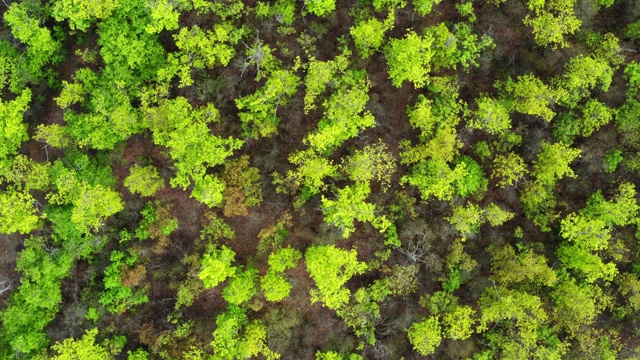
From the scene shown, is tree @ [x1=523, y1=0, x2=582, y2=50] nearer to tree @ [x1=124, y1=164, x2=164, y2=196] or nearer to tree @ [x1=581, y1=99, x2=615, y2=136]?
tree @ [x1=581, y1=99, x2=615, y2=136]

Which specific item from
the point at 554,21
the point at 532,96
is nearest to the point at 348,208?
the point at 532,96

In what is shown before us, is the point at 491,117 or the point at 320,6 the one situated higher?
the point at 320,6

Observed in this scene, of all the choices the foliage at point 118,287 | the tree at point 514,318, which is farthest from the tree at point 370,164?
the foliage at point 118,287

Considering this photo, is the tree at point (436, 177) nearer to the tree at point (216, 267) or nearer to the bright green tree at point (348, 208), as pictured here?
the bright green tree at point (348, 208)

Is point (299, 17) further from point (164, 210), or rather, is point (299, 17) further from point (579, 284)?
point (579, 284)

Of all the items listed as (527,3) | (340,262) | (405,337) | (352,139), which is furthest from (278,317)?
(527,3)

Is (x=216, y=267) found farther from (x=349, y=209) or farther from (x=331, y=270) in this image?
(x=349, y=209)

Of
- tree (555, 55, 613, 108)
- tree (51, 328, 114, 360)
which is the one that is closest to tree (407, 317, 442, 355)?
tree (555, 55, 613, 108)
